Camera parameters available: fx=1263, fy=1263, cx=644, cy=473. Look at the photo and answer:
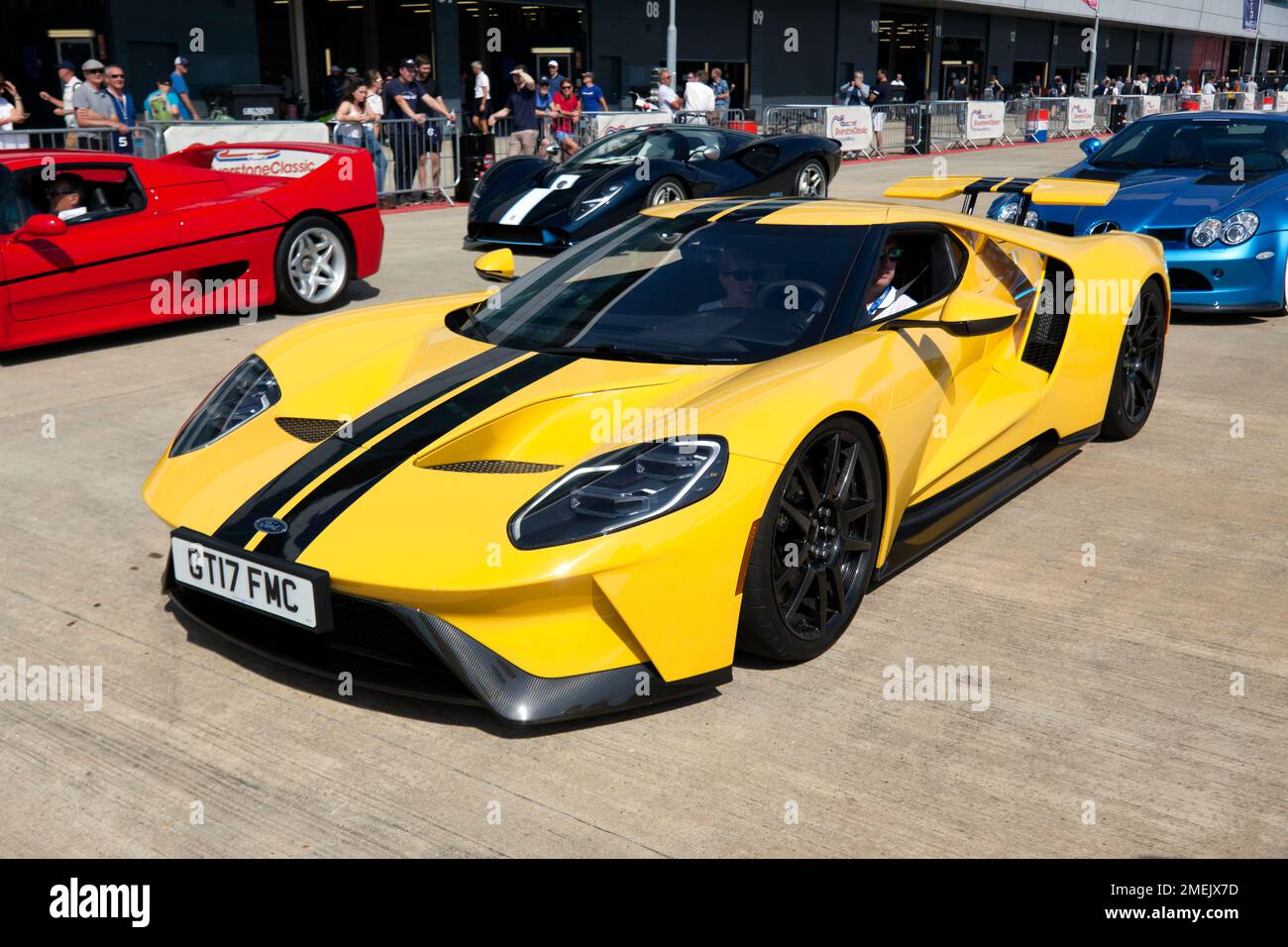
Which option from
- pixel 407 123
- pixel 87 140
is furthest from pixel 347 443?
pixel 407 123

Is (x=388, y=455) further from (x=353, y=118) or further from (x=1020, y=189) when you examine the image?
(x=353, y=118)

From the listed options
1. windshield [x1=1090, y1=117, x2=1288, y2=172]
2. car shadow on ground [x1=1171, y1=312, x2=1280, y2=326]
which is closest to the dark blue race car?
windshield [x1=1090, y1=117, x2=1288, y2=172]

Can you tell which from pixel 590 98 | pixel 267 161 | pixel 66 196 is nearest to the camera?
pixel 66 196

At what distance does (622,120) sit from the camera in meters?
19.7

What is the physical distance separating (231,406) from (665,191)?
8.59 meters

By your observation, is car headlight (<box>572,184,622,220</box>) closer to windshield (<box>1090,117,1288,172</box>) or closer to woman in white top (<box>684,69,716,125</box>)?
windshield (<box>1090,117,1288,172</box>)

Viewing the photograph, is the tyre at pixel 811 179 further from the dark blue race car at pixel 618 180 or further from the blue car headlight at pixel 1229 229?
the blue car headlight at pixel 1229 229

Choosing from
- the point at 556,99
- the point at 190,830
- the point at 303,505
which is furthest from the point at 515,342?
the point at 556,99

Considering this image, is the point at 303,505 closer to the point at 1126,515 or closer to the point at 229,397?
the point at 229,397

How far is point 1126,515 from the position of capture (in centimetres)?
491

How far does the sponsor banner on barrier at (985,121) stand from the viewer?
27.7 metres

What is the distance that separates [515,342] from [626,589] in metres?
1.34

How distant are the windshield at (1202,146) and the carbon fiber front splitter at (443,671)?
754 cm

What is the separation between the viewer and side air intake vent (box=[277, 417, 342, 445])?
11.9ft
